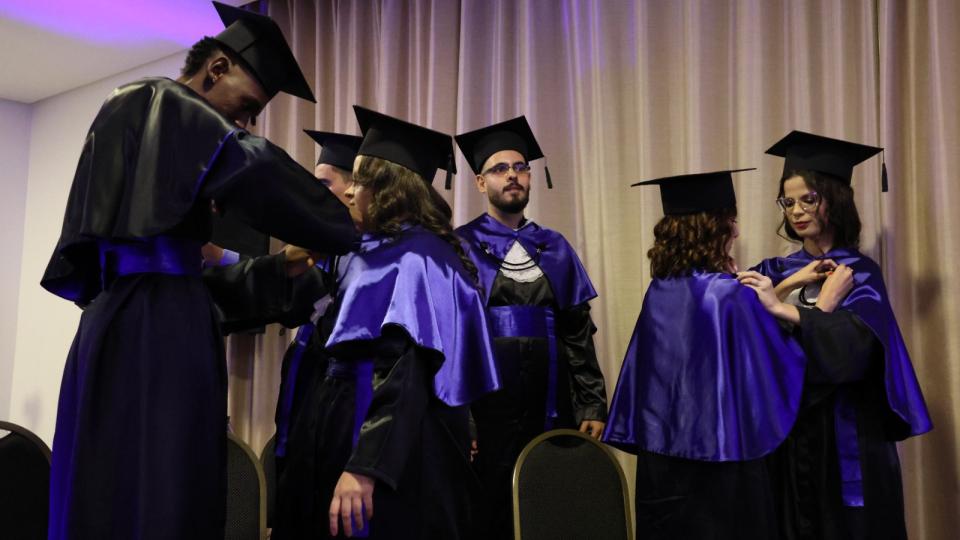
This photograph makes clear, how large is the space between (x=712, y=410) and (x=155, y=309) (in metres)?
2.07

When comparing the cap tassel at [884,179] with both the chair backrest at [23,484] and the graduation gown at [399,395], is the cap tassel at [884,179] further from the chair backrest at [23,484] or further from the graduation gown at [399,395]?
the chair backrest at [23,484]

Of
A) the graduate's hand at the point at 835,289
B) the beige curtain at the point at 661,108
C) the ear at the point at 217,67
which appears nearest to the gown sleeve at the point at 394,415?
the ear at the point at 217,67

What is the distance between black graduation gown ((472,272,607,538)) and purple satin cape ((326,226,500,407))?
143 cm

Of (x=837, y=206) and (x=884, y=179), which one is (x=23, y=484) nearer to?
(x=837, y=206)

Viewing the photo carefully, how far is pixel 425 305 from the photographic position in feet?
7.39

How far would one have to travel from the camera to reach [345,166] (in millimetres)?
4316

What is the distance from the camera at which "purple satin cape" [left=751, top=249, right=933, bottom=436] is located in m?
3.20

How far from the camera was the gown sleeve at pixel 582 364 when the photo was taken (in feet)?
13.0

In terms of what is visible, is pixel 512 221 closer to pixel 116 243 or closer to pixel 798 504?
pixel 798 504

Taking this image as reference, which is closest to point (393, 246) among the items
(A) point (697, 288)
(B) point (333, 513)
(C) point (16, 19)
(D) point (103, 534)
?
(B) point (333, 513)

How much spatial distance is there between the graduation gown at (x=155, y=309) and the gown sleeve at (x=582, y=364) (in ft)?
7.16

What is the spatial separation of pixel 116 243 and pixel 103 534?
2.20 ft

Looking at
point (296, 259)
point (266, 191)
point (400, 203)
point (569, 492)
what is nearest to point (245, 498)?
point (296, 259)

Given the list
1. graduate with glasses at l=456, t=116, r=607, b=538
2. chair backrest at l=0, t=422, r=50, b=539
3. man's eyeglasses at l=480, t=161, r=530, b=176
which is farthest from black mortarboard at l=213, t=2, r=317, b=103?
man's eyeglasses at l=480, t=161, r=530, b=176
